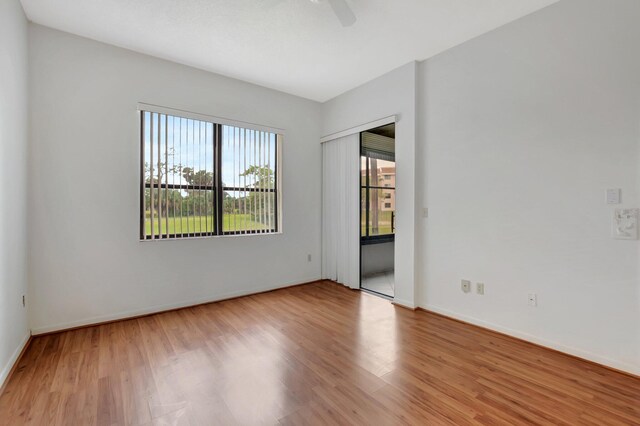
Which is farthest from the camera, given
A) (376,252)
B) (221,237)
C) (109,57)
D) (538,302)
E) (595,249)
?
(376,252)

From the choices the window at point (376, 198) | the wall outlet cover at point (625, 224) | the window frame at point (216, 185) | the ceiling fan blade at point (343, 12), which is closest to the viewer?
the wall outlet cover at point (625, 224)

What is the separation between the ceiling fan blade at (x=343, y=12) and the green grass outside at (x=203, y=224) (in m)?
2.67

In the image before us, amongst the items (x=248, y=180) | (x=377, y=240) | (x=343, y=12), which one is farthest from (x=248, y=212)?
(x=343, y=12)

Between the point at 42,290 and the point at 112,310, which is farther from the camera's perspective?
the point at 112,310

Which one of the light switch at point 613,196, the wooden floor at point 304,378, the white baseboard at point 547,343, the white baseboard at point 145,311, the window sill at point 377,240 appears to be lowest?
the wooden floor at point 304,378

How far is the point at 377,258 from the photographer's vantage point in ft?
18.1

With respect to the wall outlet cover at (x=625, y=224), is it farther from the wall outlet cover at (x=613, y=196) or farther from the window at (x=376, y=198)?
the window at (x=376, y=198)

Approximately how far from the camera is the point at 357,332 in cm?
291

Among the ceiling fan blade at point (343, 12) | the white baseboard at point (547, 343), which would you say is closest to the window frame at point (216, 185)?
the ceiling fan blade at point (343, 12)

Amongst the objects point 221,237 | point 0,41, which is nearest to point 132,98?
point 0,41


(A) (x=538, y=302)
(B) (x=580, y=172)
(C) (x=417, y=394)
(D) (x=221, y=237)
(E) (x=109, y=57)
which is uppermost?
(E) (x=109, y=57)

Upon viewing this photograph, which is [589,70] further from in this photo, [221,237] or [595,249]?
[221,237]

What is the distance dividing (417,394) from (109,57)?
4.26 m

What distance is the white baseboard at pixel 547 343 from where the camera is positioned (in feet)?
7.19
